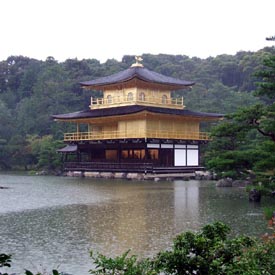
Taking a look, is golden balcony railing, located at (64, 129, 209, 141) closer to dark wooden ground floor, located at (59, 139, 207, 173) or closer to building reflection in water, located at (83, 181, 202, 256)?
dark wooden ground floor, located at (59, 139, 207, 173)

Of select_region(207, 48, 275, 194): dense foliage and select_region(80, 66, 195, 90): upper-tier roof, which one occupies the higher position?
select_region(80, 66, 195, 90): upper-tier roof

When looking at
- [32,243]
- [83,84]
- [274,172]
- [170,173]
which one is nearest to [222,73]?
[83,84]

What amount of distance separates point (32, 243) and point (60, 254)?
1.33 metres

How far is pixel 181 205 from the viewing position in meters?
17.2

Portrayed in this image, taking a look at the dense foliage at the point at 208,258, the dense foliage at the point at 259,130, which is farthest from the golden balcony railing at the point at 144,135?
the dense foliage at the point at 208,258

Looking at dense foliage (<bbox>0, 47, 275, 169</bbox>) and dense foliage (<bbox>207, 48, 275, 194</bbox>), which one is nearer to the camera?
dense foliage (<bbox>207, 48, 275, 194</bbox>)

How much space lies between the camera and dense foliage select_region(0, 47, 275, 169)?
4841 cm

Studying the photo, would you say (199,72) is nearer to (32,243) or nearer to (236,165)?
(236,165)

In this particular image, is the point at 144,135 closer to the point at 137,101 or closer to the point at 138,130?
the point at 138,130

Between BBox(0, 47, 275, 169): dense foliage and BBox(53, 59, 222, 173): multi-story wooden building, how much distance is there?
4185 millimetres

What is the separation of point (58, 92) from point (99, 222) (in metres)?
46.8

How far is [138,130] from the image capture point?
3644 cm

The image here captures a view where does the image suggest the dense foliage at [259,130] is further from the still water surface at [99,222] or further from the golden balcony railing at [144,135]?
the golden balcony railing at [144,135]

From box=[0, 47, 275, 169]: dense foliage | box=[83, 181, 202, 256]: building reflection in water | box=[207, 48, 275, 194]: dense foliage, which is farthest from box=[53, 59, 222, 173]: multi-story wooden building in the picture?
box=[83, 181, 202, 256]: building reflection in water
